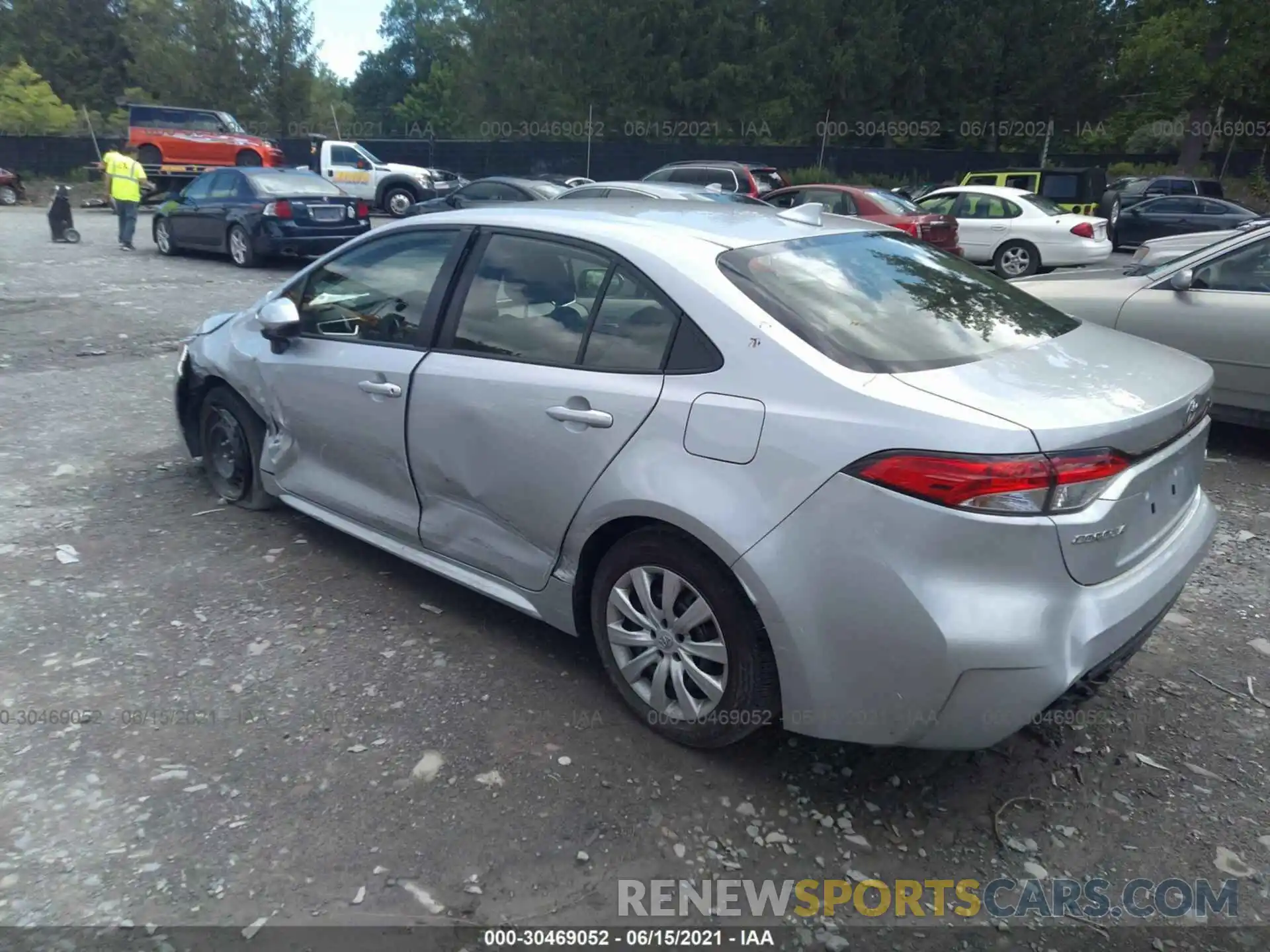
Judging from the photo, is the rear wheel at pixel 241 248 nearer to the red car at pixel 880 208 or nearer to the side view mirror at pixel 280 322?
the red car at pixel 880 208

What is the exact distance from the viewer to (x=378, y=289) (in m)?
4.02

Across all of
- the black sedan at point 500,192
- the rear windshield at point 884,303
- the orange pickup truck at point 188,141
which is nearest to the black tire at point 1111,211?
the black sedan at point 500,192

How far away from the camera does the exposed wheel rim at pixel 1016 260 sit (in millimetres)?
15617

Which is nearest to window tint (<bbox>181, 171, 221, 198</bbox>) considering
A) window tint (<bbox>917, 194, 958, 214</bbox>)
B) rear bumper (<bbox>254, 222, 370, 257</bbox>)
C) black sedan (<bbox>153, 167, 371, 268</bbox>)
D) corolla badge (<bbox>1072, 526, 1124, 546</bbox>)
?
black sedan (<bbox>153, 167, 371, 268</bbox>)

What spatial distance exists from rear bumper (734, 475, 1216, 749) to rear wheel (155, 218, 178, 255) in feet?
50.6

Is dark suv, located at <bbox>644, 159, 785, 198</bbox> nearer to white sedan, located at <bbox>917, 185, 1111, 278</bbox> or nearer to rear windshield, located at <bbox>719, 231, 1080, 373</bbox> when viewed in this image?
white sedan, located at <bbox>917, 185, 1111, 278</bbox>

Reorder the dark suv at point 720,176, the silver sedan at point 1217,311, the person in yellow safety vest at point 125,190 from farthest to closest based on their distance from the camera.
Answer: the dark suv at point 720,176
the person in yellow safety vest at point 125,190
the silver sedan at point 1217,311

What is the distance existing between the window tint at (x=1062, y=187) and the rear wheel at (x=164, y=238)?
16947 millimetres

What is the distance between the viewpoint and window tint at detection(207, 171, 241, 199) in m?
14.3

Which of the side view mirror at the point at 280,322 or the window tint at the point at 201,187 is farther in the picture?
the window tint at the point at 201,187

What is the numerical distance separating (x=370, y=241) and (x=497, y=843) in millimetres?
Result: 2584

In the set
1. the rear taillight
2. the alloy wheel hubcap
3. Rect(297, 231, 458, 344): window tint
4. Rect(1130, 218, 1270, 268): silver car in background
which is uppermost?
Rect(1130, 218, 1270, 268): silver car in background

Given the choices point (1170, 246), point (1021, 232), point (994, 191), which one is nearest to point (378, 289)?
point (1170, 246)

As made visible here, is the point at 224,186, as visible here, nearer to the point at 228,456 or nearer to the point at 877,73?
the point at 228,456
